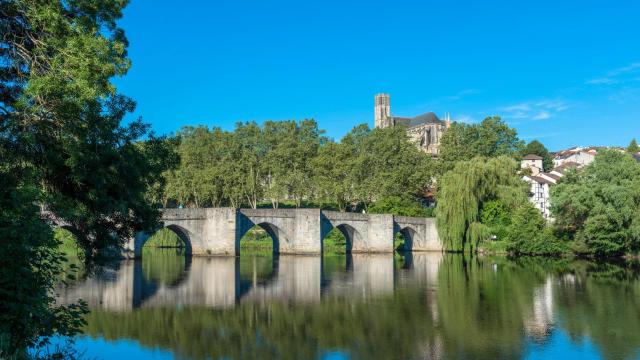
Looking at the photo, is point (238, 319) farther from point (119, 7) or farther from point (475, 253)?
point (475, 253)

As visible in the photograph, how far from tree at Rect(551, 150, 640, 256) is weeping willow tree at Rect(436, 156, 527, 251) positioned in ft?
14.0

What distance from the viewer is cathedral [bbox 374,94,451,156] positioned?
88.2 m

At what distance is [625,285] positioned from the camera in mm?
23000

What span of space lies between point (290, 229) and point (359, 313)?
22552 mm

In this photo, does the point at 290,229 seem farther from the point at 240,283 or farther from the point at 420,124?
the point at 420,124

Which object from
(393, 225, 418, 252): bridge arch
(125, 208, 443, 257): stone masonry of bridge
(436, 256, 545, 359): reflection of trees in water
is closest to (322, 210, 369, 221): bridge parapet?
(125, 208, 443, 257): stone masonry of bridge

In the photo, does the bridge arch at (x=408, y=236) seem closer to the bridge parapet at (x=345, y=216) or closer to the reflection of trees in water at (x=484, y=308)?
the bridge parapet at (x=345, y=216)

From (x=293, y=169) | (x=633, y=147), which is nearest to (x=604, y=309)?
(x=293, y=169)

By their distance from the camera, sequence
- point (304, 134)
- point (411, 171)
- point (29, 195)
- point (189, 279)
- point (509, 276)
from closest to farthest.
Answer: point (29, 195) < point (189, 279) < point (509, 276) < point (411, 171) < point (304, 134)

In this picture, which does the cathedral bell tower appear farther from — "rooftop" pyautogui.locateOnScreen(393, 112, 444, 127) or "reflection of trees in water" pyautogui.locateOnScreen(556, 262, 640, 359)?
"reflection of trees in water" pyautogui.locateOnScreen(556, 262, 640, 359)

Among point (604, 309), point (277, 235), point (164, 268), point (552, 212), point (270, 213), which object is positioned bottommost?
point (604, 309)

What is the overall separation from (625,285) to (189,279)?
677 inches

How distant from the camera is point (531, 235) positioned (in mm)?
38469

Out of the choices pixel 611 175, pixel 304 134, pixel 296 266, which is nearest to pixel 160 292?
pixel 296 266
